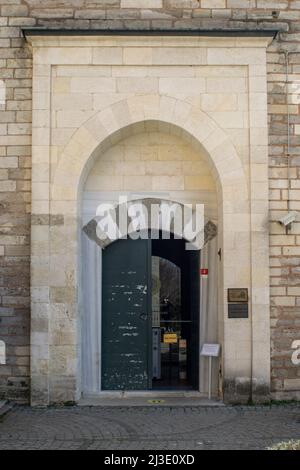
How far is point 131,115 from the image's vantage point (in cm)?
922

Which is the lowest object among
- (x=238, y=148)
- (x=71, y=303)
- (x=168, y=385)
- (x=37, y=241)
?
(x=168, y=385)

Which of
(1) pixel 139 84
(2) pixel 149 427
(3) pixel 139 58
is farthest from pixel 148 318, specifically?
(3) pixel 139 58

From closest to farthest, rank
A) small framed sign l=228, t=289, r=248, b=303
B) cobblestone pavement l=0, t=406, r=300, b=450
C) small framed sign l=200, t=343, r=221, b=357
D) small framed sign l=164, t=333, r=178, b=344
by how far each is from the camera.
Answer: cobblestone pavement l=0, t=406, r=300, b=450 < small framed sign l=228, t=289, r=248, b=303 < small framed sign l=200, t=343, r=221, b=357 < small framed sign l=164, t=333, r=178, b=344

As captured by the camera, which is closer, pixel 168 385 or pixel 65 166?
pixel 65 166

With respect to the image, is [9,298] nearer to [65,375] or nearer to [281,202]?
[65,375]

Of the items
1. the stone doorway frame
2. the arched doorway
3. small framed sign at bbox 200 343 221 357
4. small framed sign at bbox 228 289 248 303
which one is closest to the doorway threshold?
the arched doorway

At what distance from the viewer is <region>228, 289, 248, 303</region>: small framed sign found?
899cm

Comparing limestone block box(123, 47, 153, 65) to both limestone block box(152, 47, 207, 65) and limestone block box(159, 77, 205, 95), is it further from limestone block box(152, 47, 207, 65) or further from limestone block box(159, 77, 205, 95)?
limestone block box(159, 77, 205, 95)

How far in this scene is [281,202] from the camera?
920cm

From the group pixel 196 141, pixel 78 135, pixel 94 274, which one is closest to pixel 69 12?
pixel 78 135

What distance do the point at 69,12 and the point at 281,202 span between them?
14.0 feet

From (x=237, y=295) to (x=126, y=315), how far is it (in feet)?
5.95

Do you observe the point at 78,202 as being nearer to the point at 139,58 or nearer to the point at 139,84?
the point at 139,84

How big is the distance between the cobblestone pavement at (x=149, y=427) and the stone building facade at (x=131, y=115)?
836 millimetres
